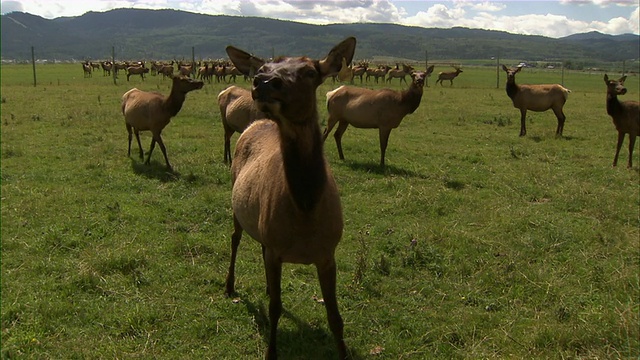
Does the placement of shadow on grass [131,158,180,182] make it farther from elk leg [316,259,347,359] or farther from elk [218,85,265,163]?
elk leg [316,259,347,359]

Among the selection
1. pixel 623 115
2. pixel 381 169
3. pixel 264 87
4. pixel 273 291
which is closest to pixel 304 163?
pixel 264 87

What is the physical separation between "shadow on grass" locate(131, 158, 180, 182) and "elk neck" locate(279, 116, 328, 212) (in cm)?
682

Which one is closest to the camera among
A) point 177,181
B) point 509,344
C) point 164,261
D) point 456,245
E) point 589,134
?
point 509,344

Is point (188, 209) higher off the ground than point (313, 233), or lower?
lower

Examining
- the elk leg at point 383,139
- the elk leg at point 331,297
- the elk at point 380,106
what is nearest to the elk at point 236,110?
the elk at point 380,106

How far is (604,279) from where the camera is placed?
5.58 meters

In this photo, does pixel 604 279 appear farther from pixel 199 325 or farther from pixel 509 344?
pixel 199 325

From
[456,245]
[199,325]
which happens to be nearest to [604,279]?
[456,245]

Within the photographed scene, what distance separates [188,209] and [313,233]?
16.0 ft

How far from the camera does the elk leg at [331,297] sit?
399cm

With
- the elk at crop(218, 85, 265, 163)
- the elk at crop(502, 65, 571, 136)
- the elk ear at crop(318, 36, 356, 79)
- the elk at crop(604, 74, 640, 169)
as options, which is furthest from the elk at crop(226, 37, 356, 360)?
the elk at crop(502, 65, 571, 136)

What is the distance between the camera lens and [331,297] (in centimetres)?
408

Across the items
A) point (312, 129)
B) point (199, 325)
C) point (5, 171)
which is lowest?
point (199, 325)

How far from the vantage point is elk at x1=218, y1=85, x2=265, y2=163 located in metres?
10.2
